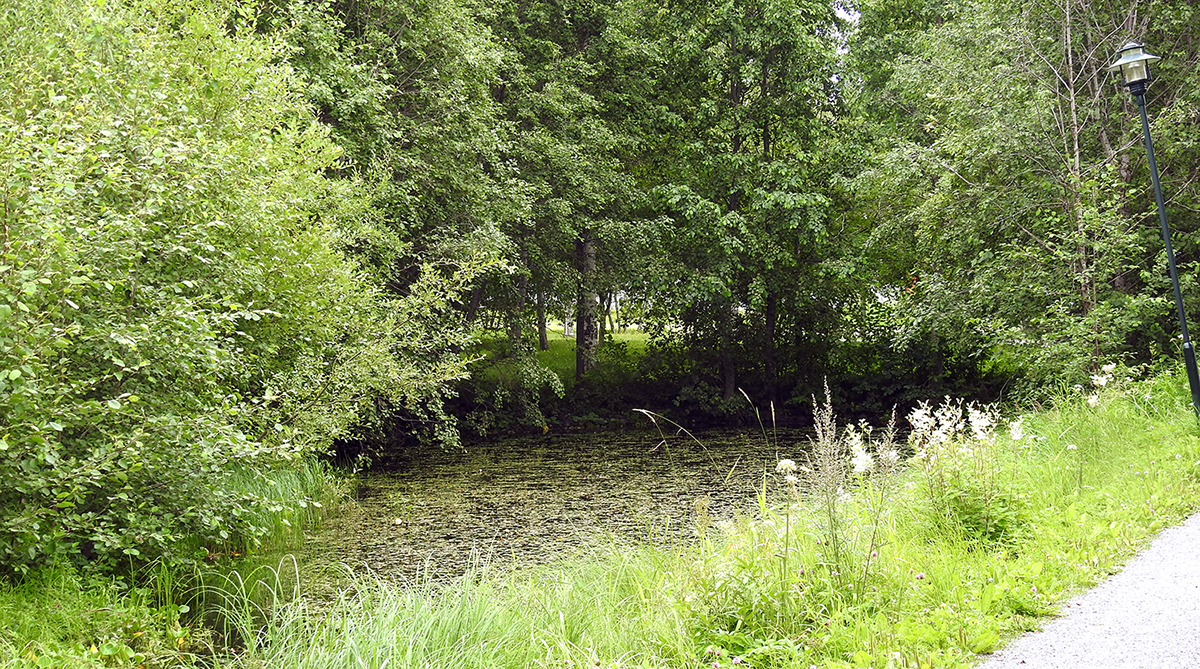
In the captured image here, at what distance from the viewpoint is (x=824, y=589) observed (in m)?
3.84

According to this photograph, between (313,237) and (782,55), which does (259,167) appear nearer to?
(313,237)

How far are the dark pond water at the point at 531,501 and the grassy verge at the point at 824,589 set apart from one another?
1.96ft

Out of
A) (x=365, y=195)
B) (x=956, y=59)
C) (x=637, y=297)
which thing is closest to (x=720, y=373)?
(x=637, y=297)

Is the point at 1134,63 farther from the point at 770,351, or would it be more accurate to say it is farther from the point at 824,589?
the point at 770,351

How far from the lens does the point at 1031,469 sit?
20.1 feet

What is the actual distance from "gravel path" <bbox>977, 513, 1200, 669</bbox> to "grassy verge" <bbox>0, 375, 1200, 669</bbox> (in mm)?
106

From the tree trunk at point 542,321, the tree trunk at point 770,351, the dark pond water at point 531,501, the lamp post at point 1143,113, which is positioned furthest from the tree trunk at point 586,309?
the lamp post at point 1143,113

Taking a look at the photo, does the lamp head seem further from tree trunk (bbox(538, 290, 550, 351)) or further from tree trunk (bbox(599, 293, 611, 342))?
tree trunk (bbox(538, 290, 550, 351))

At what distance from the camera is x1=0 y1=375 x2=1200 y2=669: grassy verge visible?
351 centimetres

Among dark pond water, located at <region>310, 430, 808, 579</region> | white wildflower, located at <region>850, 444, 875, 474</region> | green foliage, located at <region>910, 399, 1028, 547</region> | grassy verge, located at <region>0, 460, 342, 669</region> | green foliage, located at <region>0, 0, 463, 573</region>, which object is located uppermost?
green foliage, located at <region>0, 0, 463, 573</region>

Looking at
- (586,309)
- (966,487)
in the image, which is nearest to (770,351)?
(586,309)

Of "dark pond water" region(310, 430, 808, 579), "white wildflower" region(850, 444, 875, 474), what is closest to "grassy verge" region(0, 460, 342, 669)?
"dark pond water" region(310, 430, 808, 579)

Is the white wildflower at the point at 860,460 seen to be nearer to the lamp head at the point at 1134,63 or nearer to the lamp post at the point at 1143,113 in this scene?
the lamp post at the point at 1143,113

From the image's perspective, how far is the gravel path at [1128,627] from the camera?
3.14m
